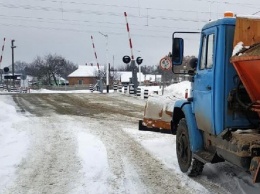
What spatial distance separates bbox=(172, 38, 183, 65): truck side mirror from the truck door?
0.32 meters

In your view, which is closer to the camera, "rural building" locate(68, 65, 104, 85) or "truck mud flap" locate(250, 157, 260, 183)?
"truck mud flap" locate(250, 157, 260, 183)

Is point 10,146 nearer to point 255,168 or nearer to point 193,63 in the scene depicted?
point 193,63

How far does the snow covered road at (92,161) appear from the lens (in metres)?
5.73

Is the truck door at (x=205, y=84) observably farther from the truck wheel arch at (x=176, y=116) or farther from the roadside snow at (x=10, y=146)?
the roadside snow at (x=10, y=146)

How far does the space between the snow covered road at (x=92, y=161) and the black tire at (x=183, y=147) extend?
0.56 ft

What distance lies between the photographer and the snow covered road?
5.73 meters

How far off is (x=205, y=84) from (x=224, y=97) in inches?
20.7

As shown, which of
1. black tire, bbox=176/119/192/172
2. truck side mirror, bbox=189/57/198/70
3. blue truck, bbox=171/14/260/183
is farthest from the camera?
black tire, bbox=176/119/192/172

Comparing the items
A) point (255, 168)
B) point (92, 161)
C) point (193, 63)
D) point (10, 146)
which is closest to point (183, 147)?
point (193, 63)

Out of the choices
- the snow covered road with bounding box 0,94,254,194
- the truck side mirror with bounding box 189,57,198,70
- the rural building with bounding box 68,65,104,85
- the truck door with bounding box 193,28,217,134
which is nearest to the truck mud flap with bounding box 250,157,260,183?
the truck door with bounding box 193,28,217,134

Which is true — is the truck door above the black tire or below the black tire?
above

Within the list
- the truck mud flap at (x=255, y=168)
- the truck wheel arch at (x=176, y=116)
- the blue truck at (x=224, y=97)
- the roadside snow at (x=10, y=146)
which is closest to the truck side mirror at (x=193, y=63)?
the blue truck at (x=224, y=97)

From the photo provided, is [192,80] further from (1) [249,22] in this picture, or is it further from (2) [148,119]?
(2) [148,119]

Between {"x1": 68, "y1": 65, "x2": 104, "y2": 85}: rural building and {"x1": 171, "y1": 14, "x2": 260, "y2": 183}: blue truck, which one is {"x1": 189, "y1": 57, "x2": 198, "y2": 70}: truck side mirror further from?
{"x1": 68, "y1": 65, "x2": 104, "y2": 85}: rural building
